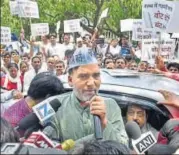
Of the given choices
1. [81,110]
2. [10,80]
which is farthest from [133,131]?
[10,80]

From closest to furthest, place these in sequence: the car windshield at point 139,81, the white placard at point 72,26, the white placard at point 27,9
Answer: the car windshield at point 139,81 < the white placard at point 27,9 < the white placard at point 72,26

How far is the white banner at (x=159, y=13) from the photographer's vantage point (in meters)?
9.07

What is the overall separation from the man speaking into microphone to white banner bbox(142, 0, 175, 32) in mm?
5691

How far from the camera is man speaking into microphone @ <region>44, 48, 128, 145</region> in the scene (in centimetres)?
334

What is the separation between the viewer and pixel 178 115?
4.44 m

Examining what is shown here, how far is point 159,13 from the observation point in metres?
9.16

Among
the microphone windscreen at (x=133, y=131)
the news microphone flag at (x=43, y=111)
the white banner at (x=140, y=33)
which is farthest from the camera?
the white banner at (x=140, y=33)

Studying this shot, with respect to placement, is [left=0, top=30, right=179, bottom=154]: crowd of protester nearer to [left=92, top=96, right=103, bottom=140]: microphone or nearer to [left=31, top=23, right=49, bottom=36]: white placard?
→ [left=92, top=96, right=103, bottom=140]: microphone

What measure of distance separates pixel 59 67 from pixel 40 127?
18.1ft

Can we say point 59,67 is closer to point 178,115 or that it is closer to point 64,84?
point 64,84

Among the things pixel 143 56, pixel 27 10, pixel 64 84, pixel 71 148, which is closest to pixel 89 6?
pixel 27 10

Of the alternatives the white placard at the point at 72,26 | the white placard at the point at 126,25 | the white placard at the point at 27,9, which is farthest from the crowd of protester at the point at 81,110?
the white placard at the point at 126,25

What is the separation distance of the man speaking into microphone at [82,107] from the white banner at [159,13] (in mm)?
5691

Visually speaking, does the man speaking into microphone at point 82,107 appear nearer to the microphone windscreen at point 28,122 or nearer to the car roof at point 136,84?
the microphone windscreen at point 28,122
